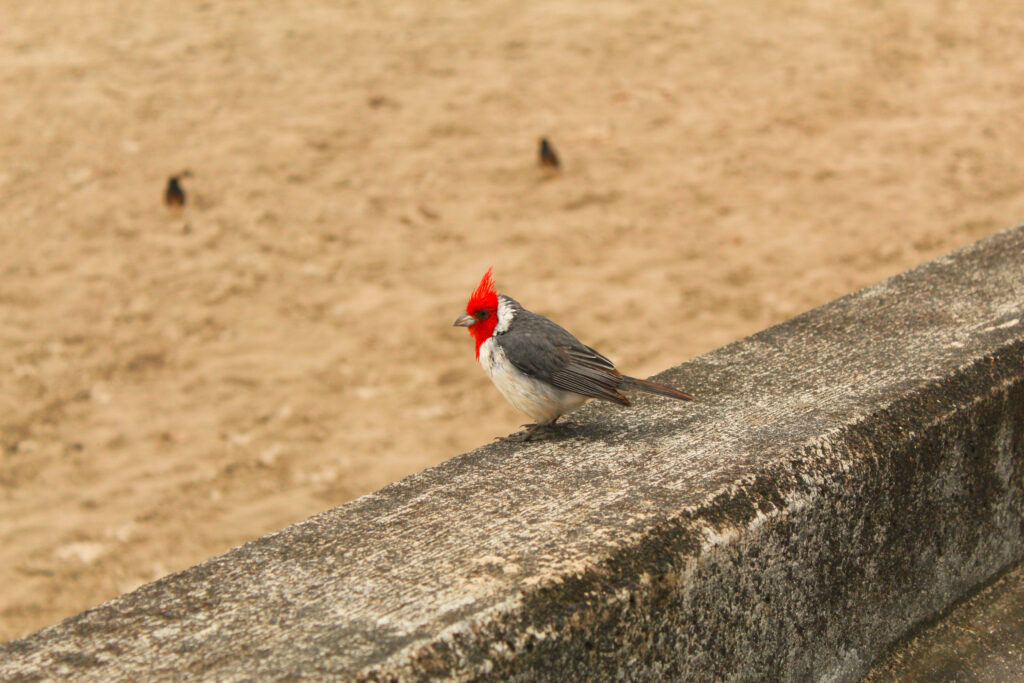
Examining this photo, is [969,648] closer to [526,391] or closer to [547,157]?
[526,391]

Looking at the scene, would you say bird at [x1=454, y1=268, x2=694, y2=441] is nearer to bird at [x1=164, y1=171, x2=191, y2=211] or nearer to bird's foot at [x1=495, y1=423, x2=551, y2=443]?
bird's foot at [x1=495, y1=423, x2=551, y2=443]

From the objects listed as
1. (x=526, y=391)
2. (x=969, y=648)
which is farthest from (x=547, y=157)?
(x=969, y=648)

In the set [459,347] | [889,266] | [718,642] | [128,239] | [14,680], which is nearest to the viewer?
[14,680]

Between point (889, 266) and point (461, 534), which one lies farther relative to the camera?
point (889, 266)

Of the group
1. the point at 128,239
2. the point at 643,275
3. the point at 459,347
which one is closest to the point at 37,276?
the point at 128,239

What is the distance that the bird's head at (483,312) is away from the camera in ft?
7.94

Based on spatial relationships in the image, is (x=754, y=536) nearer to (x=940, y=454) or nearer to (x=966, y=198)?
(x=940, y=454)

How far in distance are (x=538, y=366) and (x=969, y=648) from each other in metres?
0.96

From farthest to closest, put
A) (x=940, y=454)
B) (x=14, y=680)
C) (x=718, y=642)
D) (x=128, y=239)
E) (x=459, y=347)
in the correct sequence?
(x=128, y=239), (x=459, y=347), (x=940, y=454), (x=718, y=642), (x=14, y=680)

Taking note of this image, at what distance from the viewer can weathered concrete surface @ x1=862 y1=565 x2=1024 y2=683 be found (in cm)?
186

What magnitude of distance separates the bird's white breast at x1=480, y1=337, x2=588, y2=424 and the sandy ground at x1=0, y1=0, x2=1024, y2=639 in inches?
66.5

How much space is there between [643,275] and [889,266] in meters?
1.18

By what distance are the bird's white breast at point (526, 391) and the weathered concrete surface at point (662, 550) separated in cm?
9

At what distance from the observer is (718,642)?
64.1 inches
